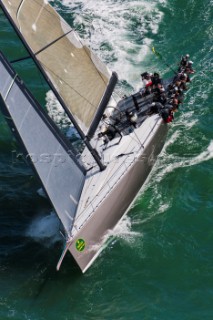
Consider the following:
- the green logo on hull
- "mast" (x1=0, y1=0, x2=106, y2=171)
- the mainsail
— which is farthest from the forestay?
the mainsail

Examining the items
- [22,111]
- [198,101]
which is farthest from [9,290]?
[198,101]

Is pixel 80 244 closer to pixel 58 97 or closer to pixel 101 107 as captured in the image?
pixel 58 97

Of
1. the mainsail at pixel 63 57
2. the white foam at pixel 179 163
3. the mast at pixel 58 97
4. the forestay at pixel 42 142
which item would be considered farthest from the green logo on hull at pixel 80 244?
the white foam at pixel 179 163

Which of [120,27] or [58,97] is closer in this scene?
[58,97]

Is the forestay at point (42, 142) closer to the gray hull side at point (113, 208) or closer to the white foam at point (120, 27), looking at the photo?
the gray hull side at point (113, 208)

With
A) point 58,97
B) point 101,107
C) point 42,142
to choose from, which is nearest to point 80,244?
point 42,142

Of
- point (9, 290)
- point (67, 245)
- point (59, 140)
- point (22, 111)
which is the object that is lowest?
point (9, 290)

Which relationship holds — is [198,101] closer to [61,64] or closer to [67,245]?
[61,64]
